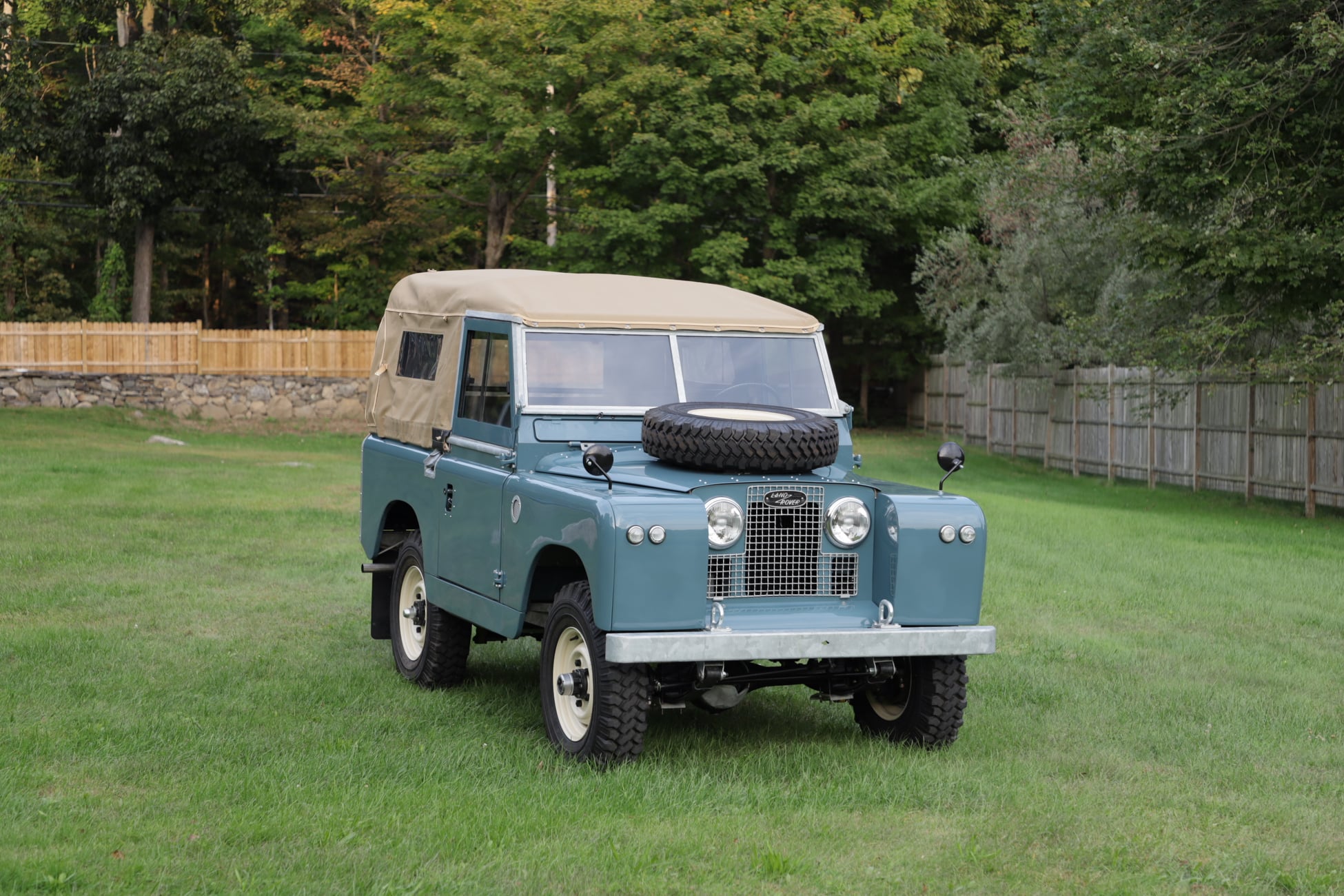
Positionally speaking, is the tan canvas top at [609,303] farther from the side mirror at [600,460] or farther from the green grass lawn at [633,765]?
the green grass lawn at [633,765]

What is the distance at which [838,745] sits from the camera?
25.3 ft

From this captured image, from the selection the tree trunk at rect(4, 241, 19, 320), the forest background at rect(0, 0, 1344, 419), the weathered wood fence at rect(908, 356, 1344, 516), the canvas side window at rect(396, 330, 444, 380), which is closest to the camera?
the canvas side window at rect(396, 330, 444, 380)

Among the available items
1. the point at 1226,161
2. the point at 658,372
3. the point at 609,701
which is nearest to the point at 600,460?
the point at 609,701

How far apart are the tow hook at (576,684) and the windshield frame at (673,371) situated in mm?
1568

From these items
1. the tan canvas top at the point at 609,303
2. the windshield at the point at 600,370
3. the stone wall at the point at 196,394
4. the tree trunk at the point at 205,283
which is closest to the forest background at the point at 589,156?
the tree trunk at the point at 205,283

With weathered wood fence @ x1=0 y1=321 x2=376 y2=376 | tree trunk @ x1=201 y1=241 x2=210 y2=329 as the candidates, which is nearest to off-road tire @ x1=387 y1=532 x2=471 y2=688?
weathered wood fence @ x1=0 y1=321 x2=376 y2=376

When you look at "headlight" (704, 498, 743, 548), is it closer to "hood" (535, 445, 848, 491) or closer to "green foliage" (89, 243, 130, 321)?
"hood" (535, 445, 848, 491)

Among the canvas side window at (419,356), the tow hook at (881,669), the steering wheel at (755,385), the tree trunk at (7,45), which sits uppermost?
the tree trunk at (7,45)

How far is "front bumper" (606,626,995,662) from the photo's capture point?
21.6 feet

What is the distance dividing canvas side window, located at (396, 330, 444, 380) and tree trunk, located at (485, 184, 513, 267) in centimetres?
3109

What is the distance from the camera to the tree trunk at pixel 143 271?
A: 42.9 m

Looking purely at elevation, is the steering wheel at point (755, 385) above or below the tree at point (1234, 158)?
below

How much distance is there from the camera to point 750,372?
28.1 ft

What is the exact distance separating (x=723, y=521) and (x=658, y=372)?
1.66 metres
